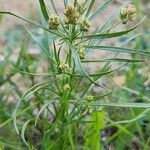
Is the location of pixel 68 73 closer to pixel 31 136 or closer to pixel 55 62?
pixel 55 62

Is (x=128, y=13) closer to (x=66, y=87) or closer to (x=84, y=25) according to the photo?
(x=84, y=25)

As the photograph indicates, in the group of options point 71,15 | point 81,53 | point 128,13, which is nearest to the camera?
point 71,15

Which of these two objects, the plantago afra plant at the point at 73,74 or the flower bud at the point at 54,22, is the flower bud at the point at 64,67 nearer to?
the plantago afra plant at the point at 73,74

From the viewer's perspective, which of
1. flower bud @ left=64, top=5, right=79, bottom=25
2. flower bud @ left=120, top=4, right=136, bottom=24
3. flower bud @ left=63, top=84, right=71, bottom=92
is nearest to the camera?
flower bud @ left=64, top=5, right=79, bottom=25

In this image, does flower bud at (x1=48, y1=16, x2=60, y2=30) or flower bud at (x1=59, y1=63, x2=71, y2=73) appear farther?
flower bud at (x1=59, y1=63, x2=71, y2=73)

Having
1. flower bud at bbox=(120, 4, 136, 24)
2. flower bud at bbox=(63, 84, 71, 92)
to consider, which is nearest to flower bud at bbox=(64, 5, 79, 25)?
flower bud at bbox=(120, 4, 136, 24)

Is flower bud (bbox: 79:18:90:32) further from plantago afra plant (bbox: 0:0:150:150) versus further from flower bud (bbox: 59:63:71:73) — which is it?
flower bud (bbox: 59:63:71:73)

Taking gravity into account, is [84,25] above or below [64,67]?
above

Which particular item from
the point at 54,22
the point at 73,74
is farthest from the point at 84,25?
the point at 73,74
